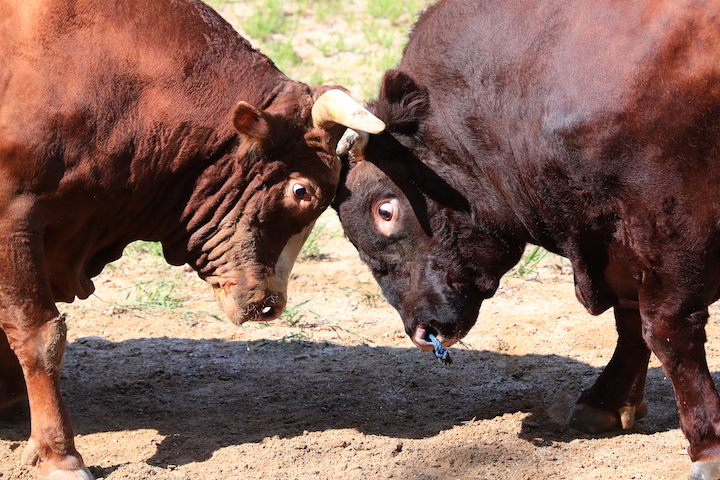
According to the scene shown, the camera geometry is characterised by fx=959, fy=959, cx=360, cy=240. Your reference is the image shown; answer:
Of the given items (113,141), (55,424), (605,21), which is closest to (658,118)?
(605,21)

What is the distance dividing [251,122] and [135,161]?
0.58m

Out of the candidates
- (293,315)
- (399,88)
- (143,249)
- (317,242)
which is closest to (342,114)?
(399,88)

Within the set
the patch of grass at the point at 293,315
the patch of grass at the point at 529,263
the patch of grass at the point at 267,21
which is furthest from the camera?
the patch of grass at the point at 267,21

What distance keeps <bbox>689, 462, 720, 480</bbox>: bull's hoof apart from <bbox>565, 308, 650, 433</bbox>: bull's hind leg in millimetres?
923

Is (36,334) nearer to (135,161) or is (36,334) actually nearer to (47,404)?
(47,404)

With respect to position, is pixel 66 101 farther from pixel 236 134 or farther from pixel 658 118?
pixel 658 118

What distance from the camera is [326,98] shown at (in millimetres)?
4625

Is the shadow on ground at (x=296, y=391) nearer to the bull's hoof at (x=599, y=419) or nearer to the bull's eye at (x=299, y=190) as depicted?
the bull's hoof at (x=599, y=419)

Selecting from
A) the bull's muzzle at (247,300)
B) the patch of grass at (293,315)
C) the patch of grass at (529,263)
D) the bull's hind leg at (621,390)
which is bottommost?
the bull's hind leg at (621,390)

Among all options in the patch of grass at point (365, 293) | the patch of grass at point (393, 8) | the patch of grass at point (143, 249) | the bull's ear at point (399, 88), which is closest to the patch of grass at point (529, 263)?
the patch of grass at point (365, 293)

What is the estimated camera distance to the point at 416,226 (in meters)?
4.96

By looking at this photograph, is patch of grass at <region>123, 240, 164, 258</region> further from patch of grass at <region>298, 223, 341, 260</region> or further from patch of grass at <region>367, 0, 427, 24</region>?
patch of grass at <region>367, 0, 427, 24</region>

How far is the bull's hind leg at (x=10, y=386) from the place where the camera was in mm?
5156

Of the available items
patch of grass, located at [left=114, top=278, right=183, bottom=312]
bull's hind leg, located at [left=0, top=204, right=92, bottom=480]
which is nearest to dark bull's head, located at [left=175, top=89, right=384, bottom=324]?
bull's hind leg, located at [left=0, top=204, right=92, bottom=480]
